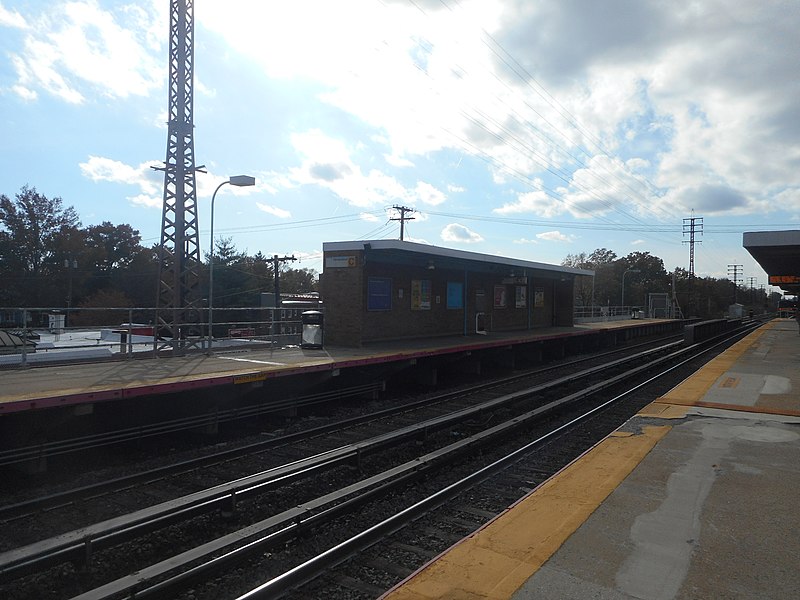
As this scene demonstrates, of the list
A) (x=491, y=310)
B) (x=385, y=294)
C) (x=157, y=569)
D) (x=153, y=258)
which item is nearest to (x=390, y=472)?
(x=157, y=569)

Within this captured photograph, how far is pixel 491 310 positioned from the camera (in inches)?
888

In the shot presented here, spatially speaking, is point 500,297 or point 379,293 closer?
point 379,293

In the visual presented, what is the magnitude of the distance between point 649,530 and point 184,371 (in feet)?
25.7

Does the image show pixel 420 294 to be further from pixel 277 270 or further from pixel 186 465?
pixel 277 270

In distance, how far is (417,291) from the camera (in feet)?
58.6

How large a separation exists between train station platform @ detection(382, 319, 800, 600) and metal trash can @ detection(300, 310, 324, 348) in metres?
8.23

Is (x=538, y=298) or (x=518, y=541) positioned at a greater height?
(x=538, y=298)

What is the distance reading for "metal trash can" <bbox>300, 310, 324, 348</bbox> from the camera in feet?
47.1

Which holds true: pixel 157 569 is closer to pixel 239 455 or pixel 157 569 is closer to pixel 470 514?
→ pixel 470 514

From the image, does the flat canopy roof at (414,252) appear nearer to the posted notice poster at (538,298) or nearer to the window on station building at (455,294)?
the window on station building at (455,294)

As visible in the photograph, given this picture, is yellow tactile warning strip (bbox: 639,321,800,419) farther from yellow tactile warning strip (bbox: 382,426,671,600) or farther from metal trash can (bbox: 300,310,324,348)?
metal trash can (bbox: 300,310,324,348)

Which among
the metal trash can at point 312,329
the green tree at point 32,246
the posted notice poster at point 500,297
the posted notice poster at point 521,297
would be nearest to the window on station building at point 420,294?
the metal trash can at point 312,329

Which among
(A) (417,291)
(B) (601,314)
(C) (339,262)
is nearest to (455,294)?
(A) (417,291)

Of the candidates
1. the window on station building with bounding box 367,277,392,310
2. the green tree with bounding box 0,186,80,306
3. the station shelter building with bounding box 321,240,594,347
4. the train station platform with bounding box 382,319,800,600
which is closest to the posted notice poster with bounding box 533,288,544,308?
the station shelter building with bounding box 321,240,594,347
